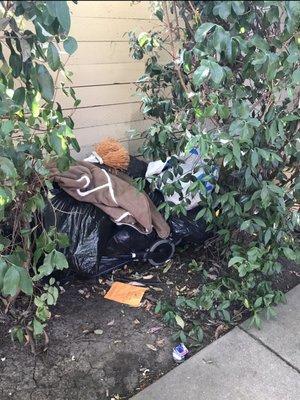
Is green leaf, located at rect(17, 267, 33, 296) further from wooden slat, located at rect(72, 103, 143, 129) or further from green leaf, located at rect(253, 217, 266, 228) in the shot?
wooden slat, located at rect(72, 103, 143, 129)

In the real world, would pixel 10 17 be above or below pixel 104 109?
above

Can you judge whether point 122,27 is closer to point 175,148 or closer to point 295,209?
point 175,148

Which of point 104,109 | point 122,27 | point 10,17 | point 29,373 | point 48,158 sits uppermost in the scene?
point 10,17

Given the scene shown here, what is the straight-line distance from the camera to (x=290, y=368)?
2244 mm

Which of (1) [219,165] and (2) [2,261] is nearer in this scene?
(2) [2,261]

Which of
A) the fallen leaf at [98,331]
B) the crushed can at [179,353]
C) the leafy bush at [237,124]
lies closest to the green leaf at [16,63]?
the leafy bush at [237,124]

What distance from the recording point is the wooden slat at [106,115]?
10.3ft

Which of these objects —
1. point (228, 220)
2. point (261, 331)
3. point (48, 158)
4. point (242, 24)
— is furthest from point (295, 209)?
point (48, 158)

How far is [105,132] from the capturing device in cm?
331

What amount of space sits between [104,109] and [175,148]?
1005mm

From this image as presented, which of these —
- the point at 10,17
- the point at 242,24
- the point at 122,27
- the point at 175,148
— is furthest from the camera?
the point at 122,27

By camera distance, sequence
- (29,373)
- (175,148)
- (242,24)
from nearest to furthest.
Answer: (242,24) → (29,373) → (175,148)

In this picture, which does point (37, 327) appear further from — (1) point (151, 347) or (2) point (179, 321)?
(2) point (179, 321)

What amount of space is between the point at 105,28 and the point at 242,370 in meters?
2.35
